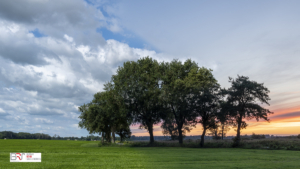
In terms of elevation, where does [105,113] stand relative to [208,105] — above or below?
below

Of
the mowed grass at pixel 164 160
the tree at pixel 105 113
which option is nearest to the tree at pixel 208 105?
the tree at pixel 105 113

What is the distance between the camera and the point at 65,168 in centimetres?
1405

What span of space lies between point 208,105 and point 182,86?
696 centimetres

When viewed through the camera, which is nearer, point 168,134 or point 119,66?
point 119,66

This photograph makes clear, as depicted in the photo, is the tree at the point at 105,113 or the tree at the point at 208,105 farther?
the tree at the point at 105,113

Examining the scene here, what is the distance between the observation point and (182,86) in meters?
45.6

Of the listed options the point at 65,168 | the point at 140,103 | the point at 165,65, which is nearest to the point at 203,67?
the point at 165,65

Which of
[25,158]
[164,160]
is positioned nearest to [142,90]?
[164,160]

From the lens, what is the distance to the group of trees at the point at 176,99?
44719 millimetres

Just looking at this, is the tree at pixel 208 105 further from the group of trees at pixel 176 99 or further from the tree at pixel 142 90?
the tree at pixel 142 90

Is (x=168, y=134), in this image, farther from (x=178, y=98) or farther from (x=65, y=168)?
(x=65, y=168)

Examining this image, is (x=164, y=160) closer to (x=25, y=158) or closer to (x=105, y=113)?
(x=25, y=158)

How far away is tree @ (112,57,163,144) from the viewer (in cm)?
4781

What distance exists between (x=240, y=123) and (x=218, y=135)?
1737 cm
